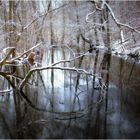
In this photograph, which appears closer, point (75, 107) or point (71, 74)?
point (75, 107)

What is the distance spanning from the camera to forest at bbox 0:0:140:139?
7086 mm

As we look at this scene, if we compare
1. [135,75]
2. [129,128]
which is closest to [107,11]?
[135,75]

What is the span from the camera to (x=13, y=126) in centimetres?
708

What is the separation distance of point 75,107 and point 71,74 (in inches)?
123

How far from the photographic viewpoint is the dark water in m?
6.80

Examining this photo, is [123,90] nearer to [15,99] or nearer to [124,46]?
[15,99]

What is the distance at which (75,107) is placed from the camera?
8.08 m

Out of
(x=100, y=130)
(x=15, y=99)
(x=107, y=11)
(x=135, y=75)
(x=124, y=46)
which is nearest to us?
(x=100, y=130)

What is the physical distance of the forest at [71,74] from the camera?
7086mm

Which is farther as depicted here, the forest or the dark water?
the forest

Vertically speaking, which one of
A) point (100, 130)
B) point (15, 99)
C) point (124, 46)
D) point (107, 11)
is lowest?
point (100, 130)

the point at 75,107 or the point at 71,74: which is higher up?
the point at 71,74

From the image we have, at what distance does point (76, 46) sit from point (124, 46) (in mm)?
3262

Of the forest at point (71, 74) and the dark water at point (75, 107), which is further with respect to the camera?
the forest at point (71, 74)
